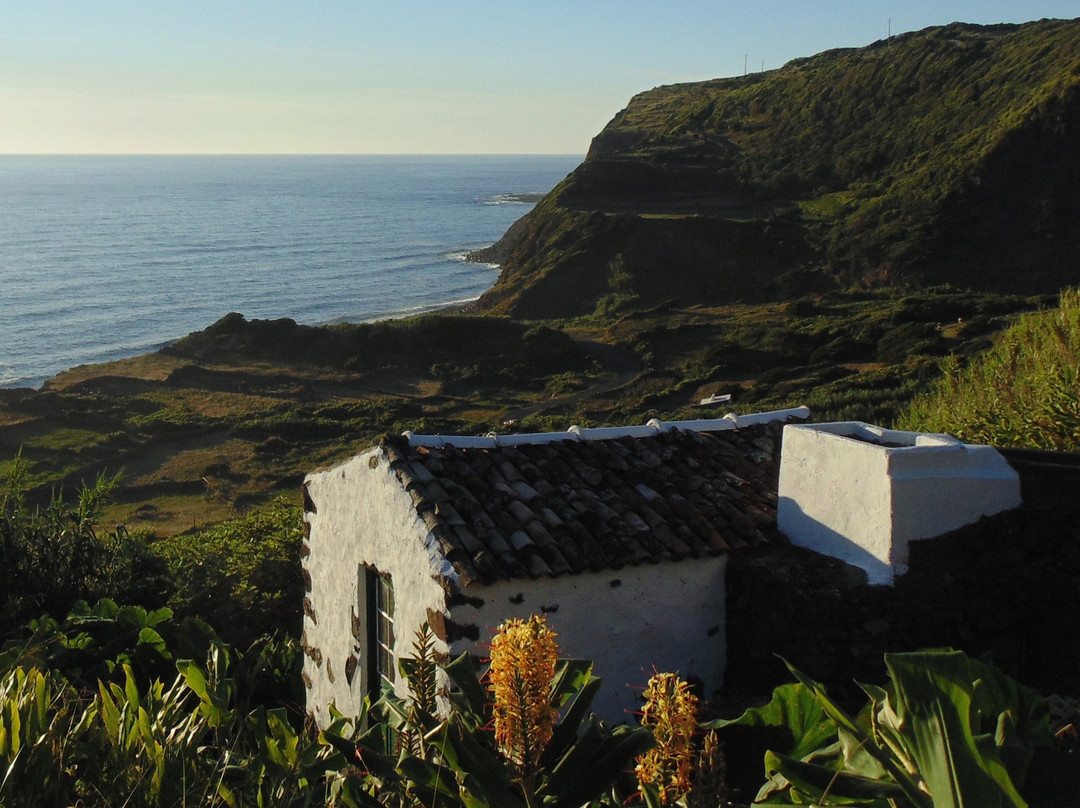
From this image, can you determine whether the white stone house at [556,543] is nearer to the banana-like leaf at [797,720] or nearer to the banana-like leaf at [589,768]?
the banana-like leaf at [797,720]

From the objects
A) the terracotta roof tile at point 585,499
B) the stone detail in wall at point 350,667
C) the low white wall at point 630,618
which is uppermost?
the terracotta roof tile at point 585,499

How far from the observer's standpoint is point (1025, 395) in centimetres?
887

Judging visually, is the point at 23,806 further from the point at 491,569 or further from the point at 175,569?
the point at 175,569

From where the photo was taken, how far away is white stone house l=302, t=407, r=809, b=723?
671 centimetres

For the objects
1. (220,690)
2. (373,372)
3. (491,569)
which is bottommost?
(373,372)

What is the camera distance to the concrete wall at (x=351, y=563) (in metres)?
7.04

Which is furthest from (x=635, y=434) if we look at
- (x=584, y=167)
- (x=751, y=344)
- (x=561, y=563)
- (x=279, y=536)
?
(x=584, y=167)

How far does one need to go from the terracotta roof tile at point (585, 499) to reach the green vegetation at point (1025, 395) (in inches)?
75.6

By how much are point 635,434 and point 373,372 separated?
40.4 meters

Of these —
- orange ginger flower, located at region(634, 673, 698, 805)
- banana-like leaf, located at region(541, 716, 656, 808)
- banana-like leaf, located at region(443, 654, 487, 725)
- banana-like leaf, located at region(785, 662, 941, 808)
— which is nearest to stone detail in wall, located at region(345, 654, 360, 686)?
banana-like leaf, located at region(443, 654, 487, 725)

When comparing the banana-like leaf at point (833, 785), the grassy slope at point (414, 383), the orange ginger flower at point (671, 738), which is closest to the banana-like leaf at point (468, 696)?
the orange ginger flower at point (671, 738)

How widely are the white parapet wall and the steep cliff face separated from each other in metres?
54.2

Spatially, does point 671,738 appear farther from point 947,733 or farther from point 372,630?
point 372,630

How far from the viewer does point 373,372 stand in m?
48.0
